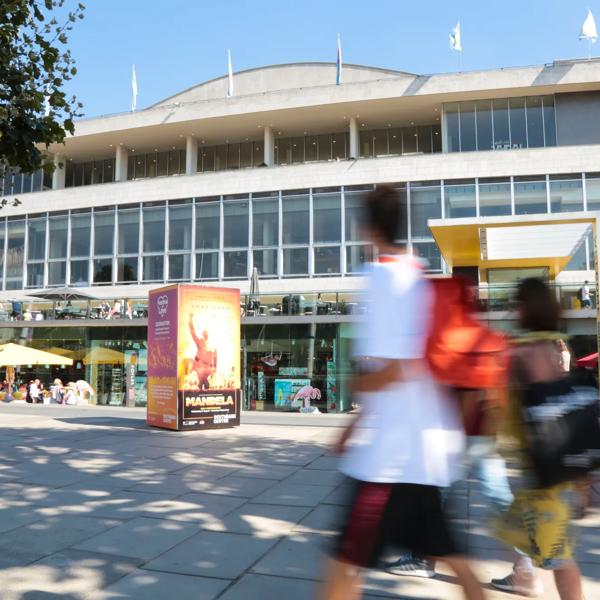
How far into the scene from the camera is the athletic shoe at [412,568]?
4012 millimetres

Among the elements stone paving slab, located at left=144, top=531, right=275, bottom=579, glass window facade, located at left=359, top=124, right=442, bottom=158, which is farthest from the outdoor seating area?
stone paving slab, located at left=144, top=531, right=275, bottom=579

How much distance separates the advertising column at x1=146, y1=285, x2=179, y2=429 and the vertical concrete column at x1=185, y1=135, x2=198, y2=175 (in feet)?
74.6

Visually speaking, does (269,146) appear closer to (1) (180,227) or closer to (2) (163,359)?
(1) (180,227)

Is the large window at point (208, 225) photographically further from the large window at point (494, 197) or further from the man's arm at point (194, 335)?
the man's arm at point (194, 335)

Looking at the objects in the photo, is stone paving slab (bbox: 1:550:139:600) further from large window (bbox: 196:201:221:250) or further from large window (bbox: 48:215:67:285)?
large window (bbox: 48:215:67:285)

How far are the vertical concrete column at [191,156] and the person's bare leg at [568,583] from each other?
1313 inches

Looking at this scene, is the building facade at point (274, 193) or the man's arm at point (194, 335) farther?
the building facade at point (274, 193)

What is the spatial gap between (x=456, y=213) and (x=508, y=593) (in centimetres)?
2598

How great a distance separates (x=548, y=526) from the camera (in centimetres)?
307

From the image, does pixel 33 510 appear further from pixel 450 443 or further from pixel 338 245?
pixel 338 245

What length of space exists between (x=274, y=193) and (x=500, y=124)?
1137 centimetres

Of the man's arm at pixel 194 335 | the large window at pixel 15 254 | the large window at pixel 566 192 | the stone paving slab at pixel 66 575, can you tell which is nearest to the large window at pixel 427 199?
the large window at pixel 566 192

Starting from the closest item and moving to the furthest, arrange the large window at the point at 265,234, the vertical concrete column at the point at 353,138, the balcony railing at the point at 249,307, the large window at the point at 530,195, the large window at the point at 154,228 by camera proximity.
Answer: the balcony railing at the point at 249,307 → the large window at the point at 530,195 → the large window at the point at 265,234 → the large window at the point at 154,228 → the vertical concrete column at the point at 353,138

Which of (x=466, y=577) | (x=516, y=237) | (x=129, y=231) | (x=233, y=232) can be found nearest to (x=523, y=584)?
(x=466, y=577)
